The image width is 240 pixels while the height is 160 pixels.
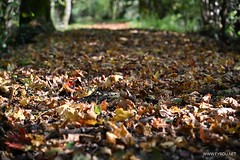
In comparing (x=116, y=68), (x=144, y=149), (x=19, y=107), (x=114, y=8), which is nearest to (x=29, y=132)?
(x=19, y=107)

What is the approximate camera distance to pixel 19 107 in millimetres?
2781

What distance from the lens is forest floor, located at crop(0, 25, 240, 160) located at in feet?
6.53

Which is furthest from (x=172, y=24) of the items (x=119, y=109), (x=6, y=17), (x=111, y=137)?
(x=111, y=137)

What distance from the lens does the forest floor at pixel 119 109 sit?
6.53 feet

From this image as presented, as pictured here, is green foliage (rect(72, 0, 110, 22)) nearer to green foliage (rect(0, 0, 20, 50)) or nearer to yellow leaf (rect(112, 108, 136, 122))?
green foliage (rect(0, 0, 20, 50))

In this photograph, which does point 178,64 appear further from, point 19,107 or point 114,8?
point 114,8

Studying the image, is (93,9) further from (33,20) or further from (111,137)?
(111,137)

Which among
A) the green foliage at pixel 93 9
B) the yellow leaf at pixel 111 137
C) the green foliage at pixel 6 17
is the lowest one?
the green foliage at pixel 93 9

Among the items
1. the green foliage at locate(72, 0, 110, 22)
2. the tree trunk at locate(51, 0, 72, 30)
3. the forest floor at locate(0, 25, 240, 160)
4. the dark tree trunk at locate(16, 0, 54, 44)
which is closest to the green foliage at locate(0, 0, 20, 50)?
the forest floor at locate(0, 25, 240, 160)

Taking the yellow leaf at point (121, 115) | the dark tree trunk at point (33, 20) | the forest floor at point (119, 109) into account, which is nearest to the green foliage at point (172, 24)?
the dark tree trunk at point (33, 20)

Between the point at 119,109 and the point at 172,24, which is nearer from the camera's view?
the point at 119,109

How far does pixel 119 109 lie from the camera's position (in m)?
2.40

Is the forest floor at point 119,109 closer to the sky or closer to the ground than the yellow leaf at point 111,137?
closer to the ground

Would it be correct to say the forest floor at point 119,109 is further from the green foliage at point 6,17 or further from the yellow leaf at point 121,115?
the green foliage at point 6,17
